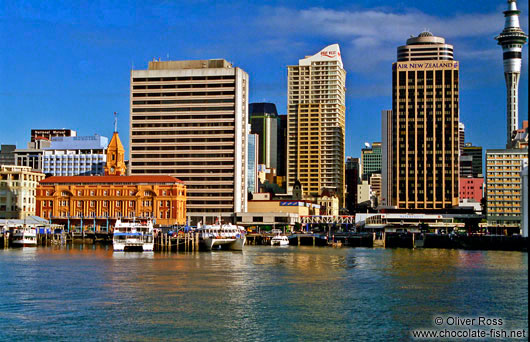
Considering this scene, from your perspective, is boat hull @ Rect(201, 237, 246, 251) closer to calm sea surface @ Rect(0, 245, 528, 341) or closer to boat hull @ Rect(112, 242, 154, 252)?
boat hull @ Rect(112, 242, 154, 252)

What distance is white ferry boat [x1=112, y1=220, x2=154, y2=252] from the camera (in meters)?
174

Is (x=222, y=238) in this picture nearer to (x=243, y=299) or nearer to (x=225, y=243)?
(x=225, y=243)

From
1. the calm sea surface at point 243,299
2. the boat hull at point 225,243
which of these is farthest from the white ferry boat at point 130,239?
the calm sea surface at point 243,299

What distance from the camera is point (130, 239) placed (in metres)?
176

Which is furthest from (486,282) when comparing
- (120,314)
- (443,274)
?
(120,314)

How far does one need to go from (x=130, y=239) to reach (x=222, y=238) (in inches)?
861

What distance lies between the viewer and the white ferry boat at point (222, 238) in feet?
598

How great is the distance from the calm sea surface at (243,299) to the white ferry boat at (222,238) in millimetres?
43493

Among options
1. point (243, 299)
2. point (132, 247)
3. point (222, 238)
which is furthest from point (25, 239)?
point (243, 299)

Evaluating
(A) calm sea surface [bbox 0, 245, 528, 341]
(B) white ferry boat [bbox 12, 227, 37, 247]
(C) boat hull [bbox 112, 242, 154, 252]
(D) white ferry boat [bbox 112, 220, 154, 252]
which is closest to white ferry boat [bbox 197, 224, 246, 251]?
(D) white ferry boat [bbox 112, 220, 154, 252]

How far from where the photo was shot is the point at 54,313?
252 ft

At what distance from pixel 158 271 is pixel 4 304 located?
127 feet

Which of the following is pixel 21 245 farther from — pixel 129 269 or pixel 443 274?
pixel 443 274

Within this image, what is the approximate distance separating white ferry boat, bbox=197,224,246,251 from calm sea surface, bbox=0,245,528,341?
143ft
